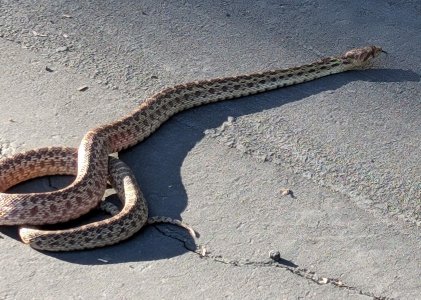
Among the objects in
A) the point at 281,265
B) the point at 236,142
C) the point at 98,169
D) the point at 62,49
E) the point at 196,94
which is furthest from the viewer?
the point at 62,49

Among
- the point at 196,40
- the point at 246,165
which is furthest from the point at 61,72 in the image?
the point at 246,165

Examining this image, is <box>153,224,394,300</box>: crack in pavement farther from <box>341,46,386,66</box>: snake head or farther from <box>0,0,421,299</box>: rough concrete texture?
<box>341,46,386,66</box>: snake head

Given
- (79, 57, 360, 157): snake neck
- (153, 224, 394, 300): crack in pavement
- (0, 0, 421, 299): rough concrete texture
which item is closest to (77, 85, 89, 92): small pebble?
(0, 0, 421, 299): rough concrete texture

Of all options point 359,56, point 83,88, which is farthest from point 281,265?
point 359,56

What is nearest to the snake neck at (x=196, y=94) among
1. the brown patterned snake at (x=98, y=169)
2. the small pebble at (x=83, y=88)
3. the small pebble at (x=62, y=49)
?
the brown patterned snake at (x=98, y=169)

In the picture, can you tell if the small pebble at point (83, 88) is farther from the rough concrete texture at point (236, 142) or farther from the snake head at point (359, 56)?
the snake head at point (359, 56)

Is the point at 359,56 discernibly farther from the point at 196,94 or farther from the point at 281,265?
the point at 281,265
